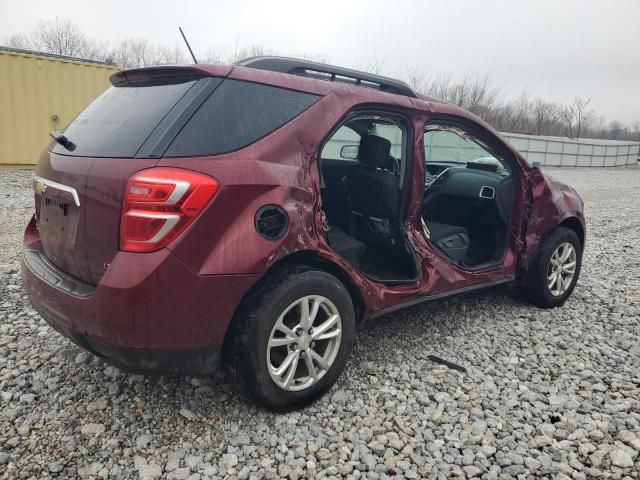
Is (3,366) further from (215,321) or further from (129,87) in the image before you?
(129,87)

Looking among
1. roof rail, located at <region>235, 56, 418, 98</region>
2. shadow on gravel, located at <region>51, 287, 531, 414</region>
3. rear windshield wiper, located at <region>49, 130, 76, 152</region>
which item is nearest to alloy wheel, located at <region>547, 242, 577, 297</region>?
shadow on gravel, located at <region>51, 287, 531, 414</region>

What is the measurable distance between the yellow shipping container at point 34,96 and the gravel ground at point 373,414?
8.84m

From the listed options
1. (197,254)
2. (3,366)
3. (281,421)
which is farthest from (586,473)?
(3,366)

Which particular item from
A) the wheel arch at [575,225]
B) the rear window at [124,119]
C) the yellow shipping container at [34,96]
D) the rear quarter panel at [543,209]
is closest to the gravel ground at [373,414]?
the rear quarter panel at [543,209]

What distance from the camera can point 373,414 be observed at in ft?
8.40

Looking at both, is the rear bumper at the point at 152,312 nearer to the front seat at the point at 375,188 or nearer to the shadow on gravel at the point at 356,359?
the shadow on gravel at the point at 356,359

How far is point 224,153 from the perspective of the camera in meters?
2.15

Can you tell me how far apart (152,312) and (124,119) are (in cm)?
95

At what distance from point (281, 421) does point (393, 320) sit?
1511 millimetres

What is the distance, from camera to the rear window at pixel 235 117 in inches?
83.5

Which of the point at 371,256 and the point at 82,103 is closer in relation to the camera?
the point at 371,256

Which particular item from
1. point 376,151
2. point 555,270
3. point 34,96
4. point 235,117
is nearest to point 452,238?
point 555,270

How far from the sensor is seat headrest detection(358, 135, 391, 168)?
332 cm

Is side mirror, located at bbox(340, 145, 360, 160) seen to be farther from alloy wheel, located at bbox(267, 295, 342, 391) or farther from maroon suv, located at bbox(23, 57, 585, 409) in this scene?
alloy wheel, located at bbox(267, 295, 342, 391)
